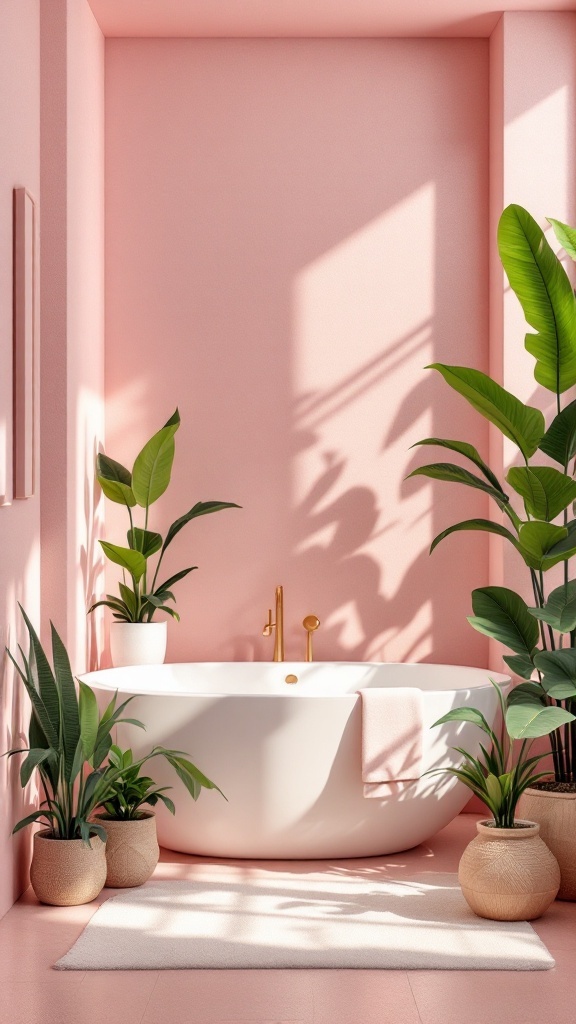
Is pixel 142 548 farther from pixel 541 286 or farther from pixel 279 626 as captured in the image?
pixel 541 286

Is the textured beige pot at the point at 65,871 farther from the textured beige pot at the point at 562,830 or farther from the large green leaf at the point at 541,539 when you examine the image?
the large green leaf at the point at 541,539

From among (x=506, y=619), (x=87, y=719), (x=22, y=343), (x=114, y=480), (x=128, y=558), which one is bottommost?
(x=87, y=719)

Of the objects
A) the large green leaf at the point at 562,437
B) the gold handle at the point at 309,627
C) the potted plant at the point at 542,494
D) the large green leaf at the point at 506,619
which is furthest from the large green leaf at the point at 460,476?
the gold handle at the point at 309,627

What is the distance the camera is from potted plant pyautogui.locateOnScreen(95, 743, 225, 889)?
3.24 m

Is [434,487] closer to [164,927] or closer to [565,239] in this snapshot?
[565,239]

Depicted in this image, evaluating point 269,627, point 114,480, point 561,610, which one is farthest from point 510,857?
point 114,480

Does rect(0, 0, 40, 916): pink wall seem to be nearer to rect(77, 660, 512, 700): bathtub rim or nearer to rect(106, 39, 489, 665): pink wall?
rect(77, 660, 512, 700): bathtub rim

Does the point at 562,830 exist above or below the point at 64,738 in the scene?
below

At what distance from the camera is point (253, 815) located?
11.3ft

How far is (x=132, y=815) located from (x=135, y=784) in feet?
0.33

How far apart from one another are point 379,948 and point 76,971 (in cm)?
72

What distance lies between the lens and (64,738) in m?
3.12

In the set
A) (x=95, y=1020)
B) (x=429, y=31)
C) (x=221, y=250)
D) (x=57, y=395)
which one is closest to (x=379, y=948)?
(x=95, y=1020)

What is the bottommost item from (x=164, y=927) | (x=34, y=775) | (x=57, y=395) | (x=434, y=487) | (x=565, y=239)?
(x=164, y=927)
